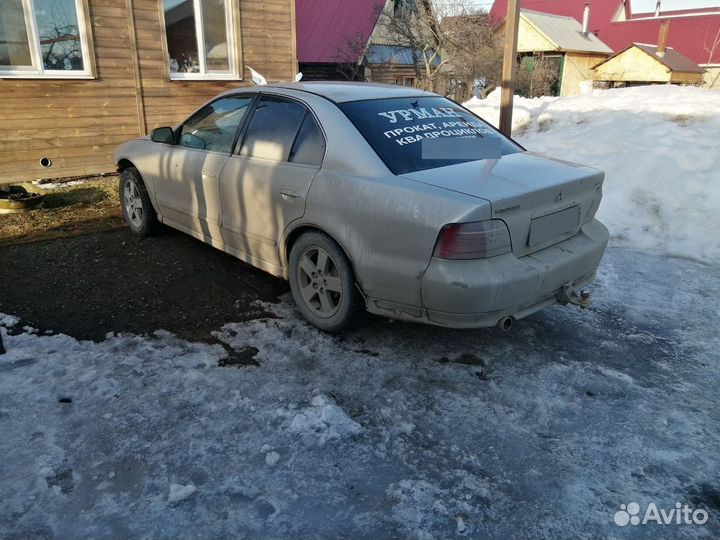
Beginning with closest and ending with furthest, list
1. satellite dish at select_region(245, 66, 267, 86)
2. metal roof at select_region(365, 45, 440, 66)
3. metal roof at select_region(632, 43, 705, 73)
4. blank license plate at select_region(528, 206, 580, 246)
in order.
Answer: blank license plate at select_region(528, 206, 580, 246), satellite dish at select_region(245, 66, 267, 86), metal roof at select_region(365, 45, 440, 66), metal roof at select_region(632, 43, 705, 73)

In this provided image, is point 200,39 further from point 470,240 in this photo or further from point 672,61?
point 672,61

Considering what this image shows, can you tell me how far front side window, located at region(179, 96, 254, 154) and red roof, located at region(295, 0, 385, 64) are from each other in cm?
1700

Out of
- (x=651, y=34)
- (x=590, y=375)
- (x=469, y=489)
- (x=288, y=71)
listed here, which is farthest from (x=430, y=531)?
(x=651, y=34)

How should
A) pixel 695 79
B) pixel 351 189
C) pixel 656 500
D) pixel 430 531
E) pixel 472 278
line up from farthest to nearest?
1. pixel 695 79
2. pixel 351 189
3. pixel 472 278
4. pixel 656 500
5. pixel 430 531

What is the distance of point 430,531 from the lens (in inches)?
88.5

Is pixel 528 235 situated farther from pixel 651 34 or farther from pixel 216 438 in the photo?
pixel 651 34

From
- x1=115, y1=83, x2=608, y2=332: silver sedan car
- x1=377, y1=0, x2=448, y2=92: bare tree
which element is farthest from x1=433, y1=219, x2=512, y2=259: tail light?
x1=377, y1=0, x2=448, y2=92: bare tree

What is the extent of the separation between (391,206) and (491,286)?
0.73 m

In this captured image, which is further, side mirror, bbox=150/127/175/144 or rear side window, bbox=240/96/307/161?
side mirror, bbox=150/127/175/144

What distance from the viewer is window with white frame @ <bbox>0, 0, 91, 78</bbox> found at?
812 cm

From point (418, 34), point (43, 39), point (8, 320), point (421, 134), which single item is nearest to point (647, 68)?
point (418, 34)

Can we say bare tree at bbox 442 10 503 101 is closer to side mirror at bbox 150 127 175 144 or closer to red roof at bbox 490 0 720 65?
red roof at bbox 490 0 720 65

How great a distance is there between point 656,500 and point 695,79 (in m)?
31.8

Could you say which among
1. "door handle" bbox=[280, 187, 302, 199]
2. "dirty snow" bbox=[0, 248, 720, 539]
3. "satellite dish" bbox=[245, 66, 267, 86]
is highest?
"satellite dish" bbox=[245, 66, 267, 86]
